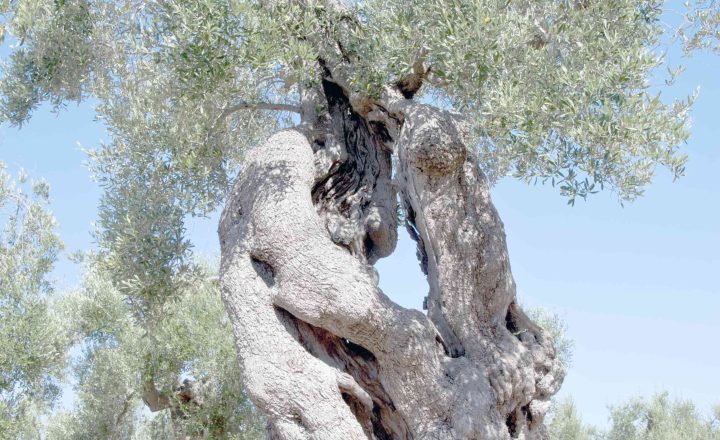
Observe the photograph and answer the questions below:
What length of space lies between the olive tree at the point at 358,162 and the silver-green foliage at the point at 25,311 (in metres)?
3.99

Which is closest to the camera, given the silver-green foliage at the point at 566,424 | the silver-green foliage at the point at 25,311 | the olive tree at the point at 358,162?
the olive tree at the point at 358,162

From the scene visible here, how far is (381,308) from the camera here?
6816 millimetres

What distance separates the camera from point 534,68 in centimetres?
680

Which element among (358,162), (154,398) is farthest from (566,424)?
(358,162)

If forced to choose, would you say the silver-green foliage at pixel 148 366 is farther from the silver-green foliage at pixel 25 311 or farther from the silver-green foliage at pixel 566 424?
the silver-green foliage at pixel 566 424

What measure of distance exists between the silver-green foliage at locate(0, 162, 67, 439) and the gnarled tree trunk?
19.7 feet

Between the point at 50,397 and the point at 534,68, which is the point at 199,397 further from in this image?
the point at 534,68

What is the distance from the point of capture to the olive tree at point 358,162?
6.49 metres

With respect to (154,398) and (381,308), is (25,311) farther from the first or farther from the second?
(381,308)

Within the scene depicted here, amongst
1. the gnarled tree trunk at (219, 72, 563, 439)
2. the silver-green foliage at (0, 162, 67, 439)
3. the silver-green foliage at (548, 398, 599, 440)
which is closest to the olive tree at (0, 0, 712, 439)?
the gnarled tree trunk at (219, 72, 563, 439)

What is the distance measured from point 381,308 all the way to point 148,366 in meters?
8.89

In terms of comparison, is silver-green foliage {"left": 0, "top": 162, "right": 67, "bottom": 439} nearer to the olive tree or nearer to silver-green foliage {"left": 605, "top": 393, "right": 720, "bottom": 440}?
the olive tree

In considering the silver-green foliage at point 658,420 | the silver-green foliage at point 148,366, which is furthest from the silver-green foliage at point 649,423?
the silver-green foliage at point 148,366

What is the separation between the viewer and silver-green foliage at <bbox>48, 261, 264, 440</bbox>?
1372cm
